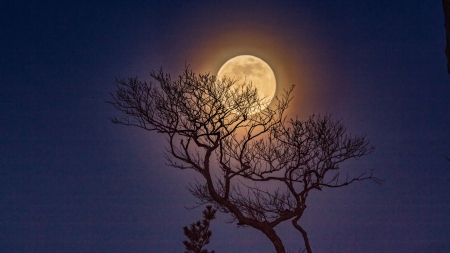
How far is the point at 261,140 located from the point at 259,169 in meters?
1.08

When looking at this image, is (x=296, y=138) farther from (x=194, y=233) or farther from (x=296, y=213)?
(x=194, y=233)

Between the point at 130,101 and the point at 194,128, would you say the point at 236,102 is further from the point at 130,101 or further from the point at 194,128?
the point at 130,101

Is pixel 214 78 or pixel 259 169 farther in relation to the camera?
pixel 259 169

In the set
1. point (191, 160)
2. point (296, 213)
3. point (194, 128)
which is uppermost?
point (194, 128)

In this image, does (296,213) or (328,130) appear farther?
(328,130)

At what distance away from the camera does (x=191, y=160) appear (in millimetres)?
10461

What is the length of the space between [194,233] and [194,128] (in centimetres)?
659

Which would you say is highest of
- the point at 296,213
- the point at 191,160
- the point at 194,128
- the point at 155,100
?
the point at 155,100

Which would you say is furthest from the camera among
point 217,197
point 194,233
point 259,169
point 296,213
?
point 194,233

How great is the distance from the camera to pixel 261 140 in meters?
Answer: 12.0

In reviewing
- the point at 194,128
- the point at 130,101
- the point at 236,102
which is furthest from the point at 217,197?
the point at 130,101

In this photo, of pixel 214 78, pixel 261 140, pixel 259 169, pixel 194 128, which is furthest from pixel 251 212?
pixel 214 78

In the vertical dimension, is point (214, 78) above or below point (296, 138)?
above

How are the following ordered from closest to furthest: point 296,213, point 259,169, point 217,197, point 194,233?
1. point 217,197
2. point 296,213
3. point 259,169
4. point 194,233
